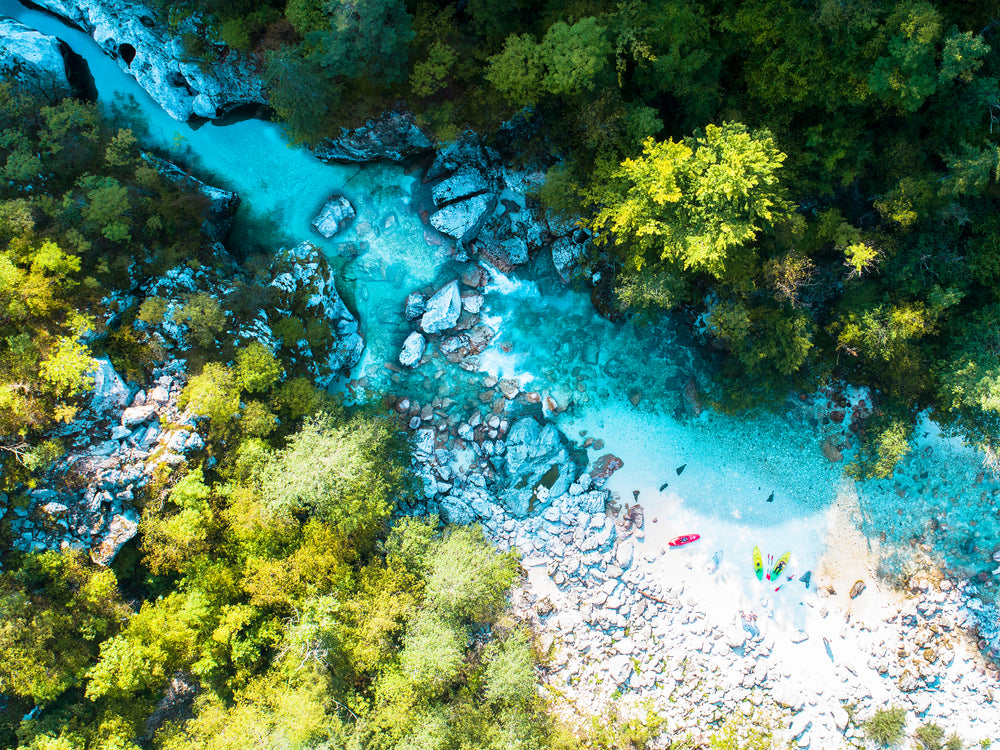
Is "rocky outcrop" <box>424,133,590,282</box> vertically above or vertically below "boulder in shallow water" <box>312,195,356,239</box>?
above

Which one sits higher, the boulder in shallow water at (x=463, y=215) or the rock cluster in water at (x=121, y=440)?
the boulder in shallow water at (x=463, y=215)

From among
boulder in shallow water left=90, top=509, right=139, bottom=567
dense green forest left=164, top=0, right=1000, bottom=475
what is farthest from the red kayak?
boulder in shallow water left=90, top=509, right=139, bottom=567

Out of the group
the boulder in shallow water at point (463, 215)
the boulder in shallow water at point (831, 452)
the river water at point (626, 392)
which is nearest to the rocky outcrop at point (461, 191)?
the boulder in shallow water at point (463, 215)

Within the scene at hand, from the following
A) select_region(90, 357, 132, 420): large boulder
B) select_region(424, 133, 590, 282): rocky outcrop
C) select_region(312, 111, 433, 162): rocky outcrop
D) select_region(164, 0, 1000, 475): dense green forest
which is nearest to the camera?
select_region(164, 0, 1000, 475): dense green forest

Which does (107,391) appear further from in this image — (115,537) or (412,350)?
(412,350)

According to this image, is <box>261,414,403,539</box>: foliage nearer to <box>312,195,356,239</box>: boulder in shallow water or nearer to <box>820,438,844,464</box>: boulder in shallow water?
<box>312,195,356,239</box>: boulder in shallow water

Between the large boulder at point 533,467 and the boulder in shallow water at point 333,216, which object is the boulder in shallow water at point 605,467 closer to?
the large boulder at point 533,467
